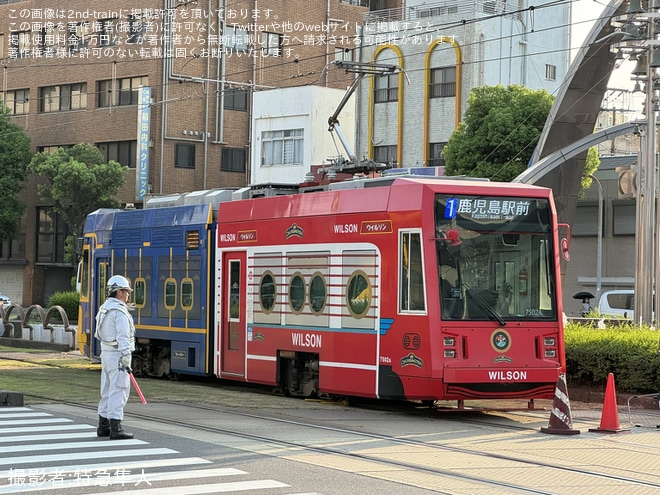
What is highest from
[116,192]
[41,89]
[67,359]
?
[41,89]

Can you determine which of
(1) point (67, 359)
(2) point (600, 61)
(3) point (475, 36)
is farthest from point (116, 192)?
(2) point (600, 61)

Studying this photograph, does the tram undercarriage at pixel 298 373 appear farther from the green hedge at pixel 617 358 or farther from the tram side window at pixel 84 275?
the tram side window at pixel 84 275

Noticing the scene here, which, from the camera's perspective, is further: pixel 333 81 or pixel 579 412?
pixel 333 81

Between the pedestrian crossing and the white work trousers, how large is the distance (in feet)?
1.08

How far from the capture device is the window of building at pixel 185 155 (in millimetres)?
59719

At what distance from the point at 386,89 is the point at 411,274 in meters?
38.1

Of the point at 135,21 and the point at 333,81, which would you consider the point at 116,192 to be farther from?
the point at 333,81

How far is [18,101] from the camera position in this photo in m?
67.1

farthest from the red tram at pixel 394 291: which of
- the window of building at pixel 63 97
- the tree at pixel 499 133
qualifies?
the window of building at pixel 63 97

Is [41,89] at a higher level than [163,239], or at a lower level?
higher

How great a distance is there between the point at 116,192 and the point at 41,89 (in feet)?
34.6

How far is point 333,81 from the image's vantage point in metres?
62.9

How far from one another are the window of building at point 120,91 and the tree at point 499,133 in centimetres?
2161

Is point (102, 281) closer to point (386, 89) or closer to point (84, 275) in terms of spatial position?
point (84, 275)
